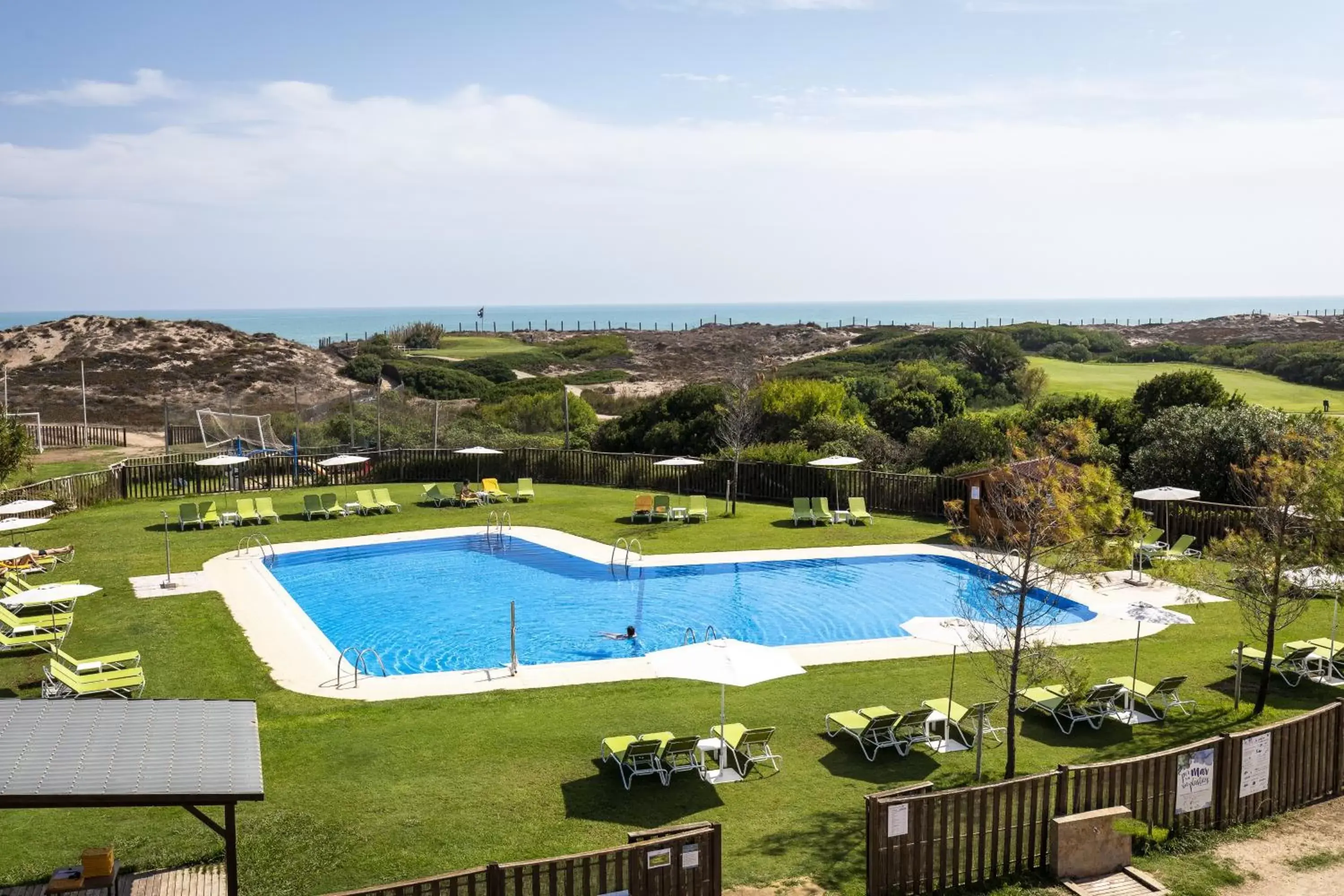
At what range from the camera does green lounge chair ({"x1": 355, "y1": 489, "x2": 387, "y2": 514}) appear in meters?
27.7

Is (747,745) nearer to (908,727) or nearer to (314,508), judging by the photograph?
(908,727)

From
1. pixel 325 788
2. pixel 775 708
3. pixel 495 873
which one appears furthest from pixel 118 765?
pixel 775 708

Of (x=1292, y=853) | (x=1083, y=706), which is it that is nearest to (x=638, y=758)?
(x=1083, y=706)

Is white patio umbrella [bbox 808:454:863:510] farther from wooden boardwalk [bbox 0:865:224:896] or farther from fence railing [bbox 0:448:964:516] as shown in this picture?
wooden boardwalk [bbox 0:865:224:896]

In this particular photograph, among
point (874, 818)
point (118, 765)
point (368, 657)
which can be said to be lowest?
point (368, 657)

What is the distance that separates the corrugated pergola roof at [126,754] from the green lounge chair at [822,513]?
19.2 m

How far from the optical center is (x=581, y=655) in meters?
16.7

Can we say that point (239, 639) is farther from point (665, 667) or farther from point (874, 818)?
point (874, 818)

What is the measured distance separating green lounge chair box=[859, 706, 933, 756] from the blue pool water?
4859 millimetres

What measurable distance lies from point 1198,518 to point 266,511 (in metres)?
21.9

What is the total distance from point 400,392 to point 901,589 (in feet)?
93.8

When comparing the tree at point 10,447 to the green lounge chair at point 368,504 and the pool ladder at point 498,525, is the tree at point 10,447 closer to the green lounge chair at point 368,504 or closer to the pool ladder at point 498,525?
the green lounge chair at point 368,504

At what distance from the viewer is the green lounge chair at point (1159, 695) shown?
12633 millimetres

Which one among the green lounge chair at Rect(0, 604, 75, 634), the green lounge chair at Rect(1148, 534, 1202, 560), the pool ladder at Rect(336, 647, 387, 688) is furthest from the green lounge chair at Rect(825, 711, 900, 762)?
the green lounge chair at Rect(0, 604, 75, 634)
